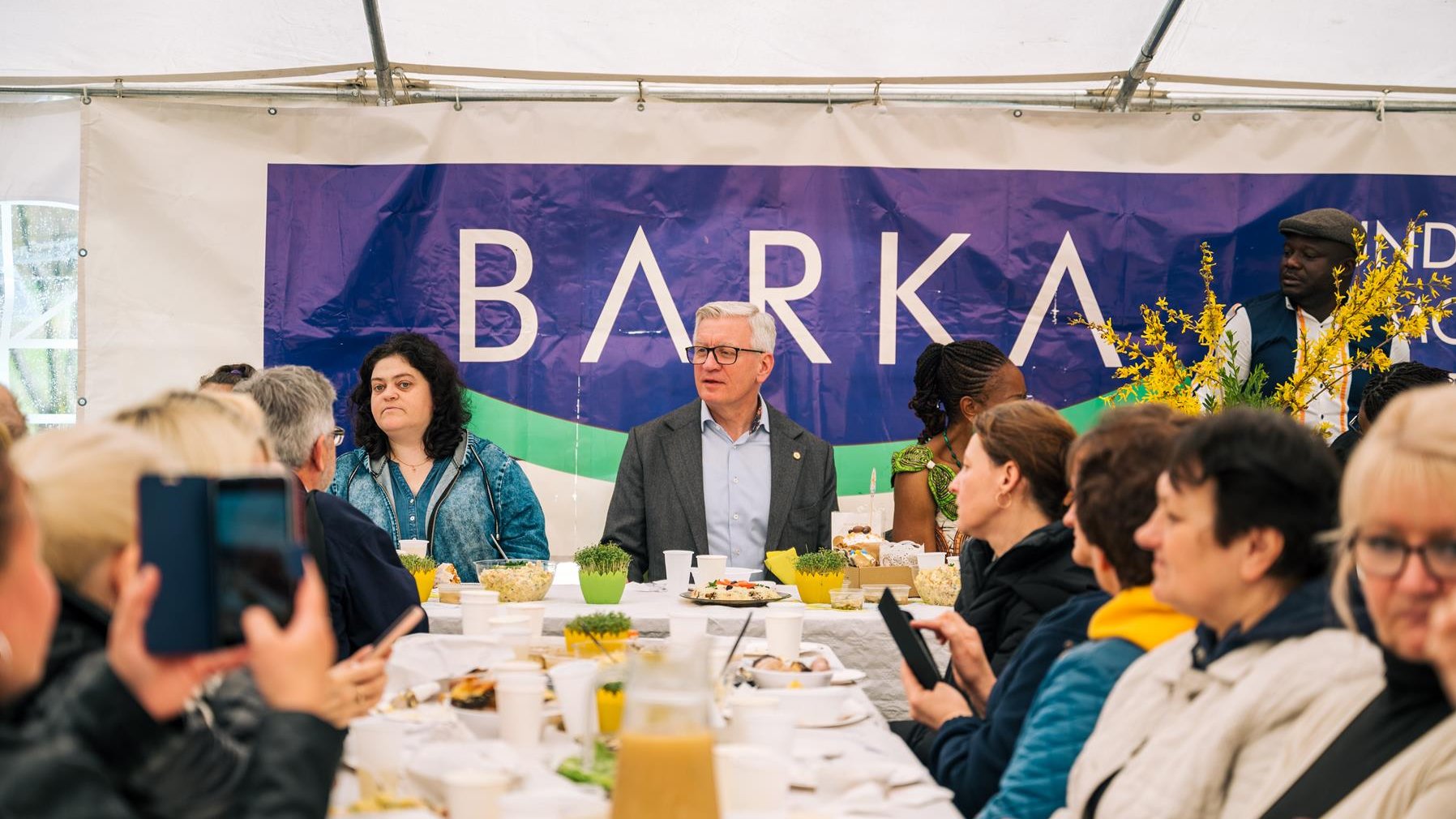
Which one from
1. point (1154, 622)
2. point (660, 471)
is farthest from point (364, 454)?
point (1154, 622)

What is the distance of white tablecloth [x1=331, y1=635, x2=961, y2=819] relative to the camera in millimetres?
1944

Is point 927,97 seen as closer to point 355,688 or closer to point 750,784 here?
point 355,688

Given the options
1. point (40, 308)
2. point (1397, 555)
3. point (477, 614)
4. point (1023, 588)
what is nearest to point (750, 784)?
point (1397, 555)

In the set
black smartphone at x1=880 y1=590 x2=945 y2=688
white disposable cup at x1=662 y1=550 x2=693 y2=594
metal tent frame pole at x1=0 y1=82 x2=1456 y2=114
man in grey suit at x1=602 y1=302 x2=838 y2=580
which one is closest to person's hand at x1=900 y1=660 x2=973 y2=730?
black smartphone at x1=880 y1=590 x2=945 y2=688

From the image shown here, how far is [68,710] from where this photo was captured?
1.25 m

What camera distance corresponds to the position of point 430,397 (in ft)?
17.0

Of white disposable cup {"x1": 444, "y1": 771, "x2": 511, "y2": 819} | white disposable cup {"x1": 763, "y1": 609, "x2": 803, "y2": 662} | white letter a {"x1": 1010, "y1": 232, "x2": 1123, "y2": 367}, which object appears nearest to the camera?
white disposable cup {"x1": 444, "y1": 771, "x2": 511, "y2": 819}

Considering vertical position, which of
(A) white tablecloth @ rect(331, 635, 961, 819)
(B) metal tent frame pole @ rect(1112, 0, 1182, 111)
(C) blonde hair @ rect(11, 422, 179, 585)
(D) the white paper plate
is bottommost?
(D) the white paper plate

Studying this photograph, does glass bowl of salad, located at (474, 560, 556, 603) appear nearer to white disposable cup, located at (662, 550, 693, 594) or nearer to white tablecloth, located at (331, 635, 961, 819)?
white disposable cup, located at (662, 550, 693, 594)

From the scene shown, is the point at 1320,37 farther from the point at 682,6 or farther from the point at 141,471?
the point at 141,471

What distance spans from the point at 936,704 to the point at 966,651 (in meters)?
0.14

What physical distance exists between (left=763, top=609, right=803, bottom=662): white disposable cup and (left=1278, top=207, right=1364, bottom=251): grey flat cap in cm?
317

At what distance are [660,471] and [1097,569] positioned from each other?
3.17 meters

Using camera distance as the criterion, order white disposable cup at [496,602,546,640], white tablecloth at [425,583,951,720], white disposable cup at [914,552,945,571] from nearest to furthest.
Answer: white disposable cup at [496,602,546,640] → white tablecloth at [425,583,951,720] → white disposable cup at [914,552,945,571]
